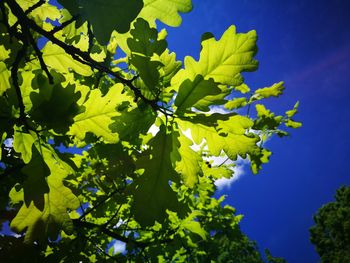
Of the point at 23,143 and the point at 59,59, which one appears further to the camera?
the point at 59,59

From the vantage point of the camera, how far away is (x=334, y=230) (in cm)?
3147

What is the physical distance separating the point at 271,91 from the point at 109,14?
245 centimetres

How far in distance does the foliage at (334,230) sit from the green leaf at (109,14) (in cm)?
3409

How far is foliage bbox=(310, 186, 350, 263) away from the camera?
→ 99.3 feet

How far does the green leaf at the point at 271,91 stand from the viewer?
3.09m

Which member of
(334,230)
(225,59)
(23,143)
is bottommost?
(23,143)

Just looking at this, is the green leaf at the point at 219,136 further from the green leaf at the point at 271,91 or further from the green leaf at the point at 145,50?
the green leaf at the point at 271,91

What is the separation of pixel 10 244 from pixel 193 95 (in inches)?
72.0

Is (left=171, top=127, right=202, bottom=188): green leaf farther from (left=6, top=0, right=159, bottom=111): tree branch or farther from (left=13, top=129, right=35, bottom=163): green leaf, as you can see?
(left=13, top=129, right=35, bottom=163): green leaf

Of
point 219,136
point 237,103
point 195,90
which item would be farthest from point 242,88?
point 195,90

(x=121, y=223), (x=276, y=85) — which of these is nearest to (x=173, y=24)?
(x=276, y=85)

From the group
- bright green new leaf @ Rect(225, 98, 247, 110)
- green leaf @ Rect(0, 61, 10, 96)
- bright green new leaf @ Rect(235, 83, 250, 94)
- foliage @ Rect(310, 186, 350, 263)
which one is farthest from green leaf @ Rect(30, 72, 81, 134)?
foliage @ Rect(310, 186, 350, 263)

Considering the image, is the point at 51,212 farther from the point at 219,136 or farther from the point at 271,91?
the point at 271,91

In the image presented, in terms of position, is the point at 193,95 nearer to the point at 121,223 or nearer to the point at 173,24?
the point at 173,24
